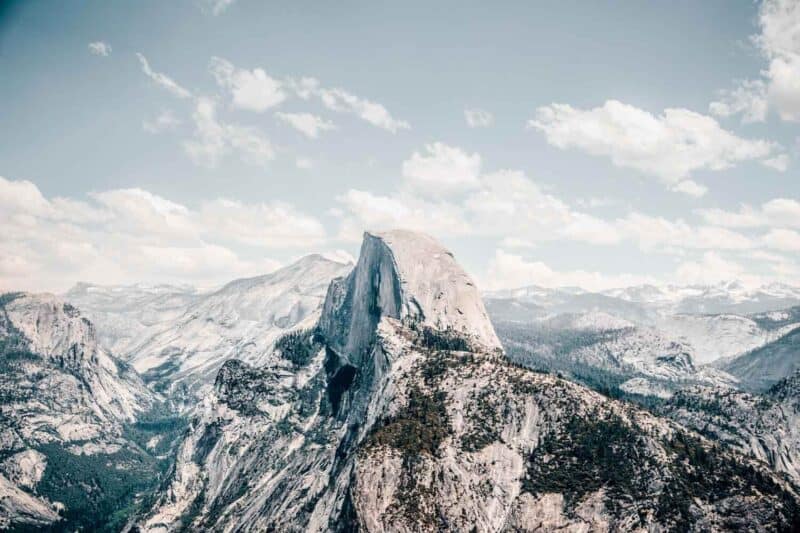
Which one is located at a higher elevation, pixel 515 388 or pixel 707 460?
pixel 515 388

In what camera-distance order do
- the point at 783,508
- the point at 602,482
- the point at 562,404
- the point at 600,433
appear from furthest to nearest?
the point at 562,404 < the point at 600,433 < the point at 602,482 < the point at 783,508

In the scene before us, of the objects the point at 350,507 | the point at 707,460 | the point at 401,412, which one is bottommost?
the point at 350,507

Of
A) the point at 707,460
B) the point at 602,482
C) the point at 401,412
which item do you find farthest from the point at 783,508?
the point at 401,412

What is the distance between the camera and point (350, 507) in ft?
557

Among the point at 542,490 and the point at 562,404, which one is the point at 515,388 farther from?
the point at 542,490

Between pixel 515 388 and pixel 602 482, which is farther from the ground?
pixel 515 388

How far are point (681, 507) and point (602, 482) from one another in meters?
18.5

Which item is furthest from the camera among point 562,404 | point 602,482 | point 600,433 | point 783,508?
point 562,404

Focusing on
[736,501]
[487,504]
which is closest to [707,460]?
[736,501]

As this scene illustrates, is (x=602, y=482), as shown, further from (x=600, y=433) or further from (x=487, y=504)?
(x=487, y=504)

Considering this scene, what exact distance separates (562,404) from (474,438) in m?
27.6

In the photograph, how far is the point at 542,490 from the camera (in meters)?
168

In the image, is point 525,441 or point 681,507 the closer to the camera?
point 681,507

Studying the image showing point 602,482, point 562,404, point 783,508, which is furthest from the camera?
point 562,404
